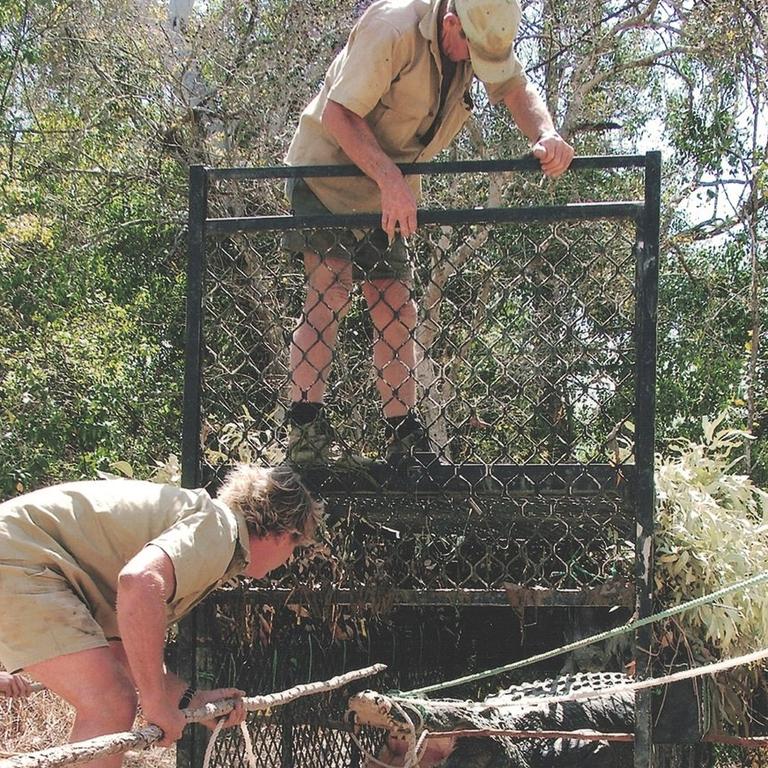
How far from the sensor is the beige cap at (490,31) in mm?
3549

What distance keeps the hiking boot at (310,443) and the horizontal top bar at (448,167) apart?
0.88m

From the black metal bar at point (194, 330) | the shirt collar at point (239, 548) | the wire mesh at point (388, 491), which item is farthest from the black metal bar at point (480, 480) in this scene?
the shirt collar at point (239, 548)

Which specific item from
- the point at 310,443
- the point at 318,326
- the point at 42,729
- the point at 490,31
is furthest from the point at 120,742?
the point at 42,729

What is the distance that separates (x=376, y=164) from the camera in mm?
3568

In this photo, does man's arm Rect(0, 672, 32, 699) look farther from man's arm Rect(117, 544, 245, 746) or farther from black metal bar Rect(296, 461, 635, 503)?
black metal bar Rect(296, 461, 635, 503)

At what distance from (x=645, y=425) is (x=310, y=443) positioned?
116cm

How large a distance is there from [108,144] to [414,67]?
913 centimetres

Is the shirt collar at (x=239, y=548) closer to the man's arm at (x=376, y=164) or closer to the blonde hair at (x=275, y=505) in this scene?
the blonde hair at (x=275, y=505)

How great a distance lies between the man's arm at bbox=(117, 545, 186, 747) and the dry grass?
157 inches

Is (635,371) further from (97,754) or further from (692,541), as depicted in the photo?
(97,754)

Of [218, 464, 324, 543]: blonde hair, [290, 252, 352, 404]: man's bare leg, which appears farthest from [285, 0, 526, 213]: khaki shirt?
[218, 464, 324, 543]: blonde hair

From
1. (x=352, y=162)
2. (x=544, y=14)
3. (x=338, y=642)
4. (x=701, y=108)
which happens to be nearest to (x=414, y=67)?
(x=352, y=162)

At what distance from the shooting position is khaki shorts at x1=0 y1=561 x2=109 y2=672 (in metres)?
2.86

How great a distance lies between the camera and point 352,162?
150 inches
